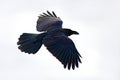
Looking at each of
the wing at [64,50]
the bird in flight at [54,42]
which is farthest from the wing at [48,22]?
the wing at [64,50]

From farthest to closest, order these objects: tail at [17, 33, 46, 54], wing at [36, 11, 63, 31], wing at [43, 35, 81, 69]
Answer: wing at [36, 11, 63, 31] → tail at [17, 33, 46, 54] → wing at [43, 35, 81, 69]

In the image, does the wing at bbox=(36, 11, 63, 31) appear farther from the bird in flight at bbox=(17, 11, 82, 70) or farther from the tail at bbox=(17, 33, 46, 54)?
the tail at bbox=(17, 33, 46, 54)

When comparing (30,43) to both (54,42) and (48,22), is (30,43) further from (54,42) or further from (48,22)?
(48,22)

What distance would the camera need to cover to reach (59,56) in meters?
22.2

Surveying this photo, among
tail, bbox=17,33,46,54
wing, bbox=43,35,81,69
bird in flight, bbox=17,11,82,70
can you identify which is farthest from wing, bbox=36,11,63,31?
wing, bbox=43,35,81,69

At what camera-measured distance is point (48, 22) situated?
26891 millimetres

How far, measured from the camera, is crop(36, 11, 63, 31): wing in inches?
1021

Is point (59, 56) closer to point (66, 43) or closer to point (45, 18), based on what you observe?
point (66, 43)

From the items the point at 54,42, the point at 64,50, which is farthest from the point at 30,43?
the point at 64,50

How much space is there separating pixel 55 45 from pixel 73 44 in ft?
2.51

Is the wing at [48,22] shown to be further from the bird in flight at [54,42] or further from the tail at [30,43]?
the tail at [30,43]

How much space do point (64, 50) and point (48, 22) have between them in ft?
13.6

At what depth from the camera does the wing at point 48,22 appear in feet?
85.1

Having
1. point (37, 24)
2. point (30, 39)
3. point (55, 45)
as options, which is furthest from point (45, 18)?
point (55, 45)
